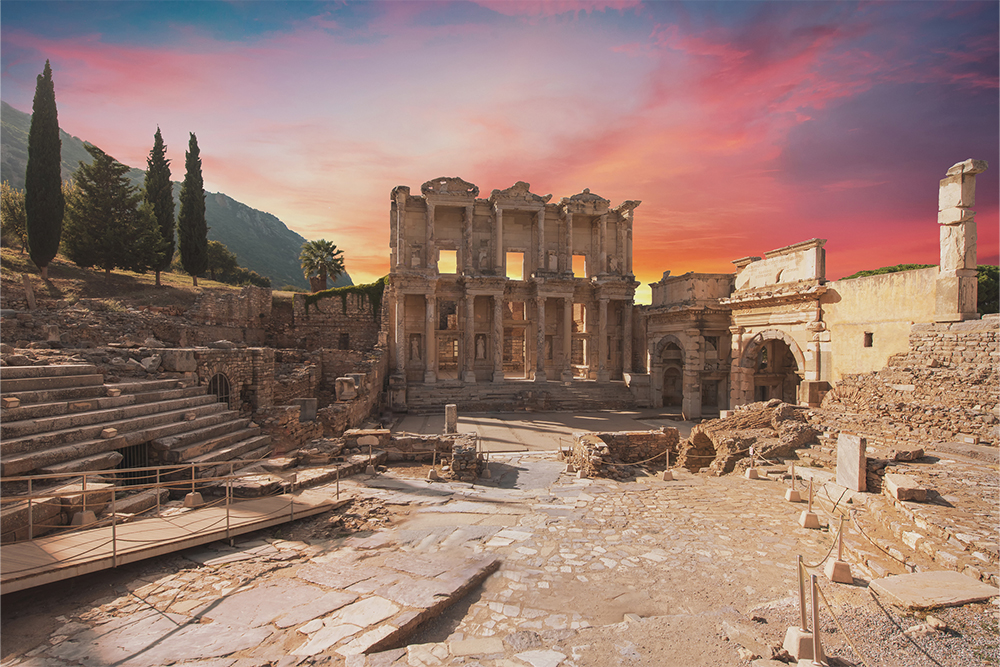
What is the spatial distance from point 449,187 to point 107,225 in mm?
22412

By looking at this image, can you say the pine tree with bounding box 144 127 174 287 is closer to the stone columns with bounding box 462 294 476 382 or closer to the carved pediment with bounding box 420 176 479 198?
the carved pediment with bounding box 420 176 479 198

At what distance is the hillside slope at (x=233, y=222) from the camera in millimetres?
92062

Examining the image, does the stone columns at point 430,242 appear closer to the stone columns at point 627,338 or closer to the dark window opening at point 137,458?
the stone columns at point 627,338

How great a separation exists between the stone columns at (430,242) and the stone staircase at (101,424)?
1597 cm

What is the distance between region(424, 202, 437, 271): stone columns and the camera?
87.1 ft

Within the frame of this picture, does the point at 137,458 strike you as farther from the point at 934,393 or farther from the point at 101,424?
the point at 934,393

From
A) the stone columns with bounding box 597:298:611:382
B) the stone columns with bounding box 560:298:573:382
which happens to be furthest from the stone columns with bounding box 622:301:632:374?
the stone columns with bounding box 560:298:573:382

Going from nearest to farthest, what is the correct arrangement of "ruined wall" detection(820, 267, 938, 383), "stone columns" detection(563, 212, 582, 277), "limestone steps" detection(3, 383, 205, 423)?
1. "limestone steps" detection(3, 383, 205, 423)
2. "ruined wall" detection(820, 267, 938, 383)
3. "stone columns" detection(563, 212, 582, 277)

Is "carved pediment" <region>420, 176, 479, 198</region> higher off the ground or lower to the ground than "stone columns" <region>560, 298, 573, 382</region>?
higher

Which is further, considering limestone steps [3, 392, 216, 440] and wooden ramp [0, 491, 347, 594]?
limestone steps [3, 392, 216, 440]

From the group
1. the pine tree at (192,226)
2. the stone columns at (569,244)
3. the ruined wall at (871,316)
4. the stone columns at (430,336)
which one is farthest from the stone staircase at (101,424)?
the pine tree at (192,226)

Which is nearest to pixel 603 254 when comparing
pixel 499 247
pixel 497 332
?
pixel 499 247

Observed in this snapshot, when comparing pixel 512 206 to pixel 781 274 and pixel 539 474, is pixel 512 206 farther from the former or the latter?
pixel 539 474

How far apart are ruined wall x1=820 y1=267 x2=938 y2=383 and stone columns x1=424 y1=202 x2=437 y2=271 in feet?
64.3
